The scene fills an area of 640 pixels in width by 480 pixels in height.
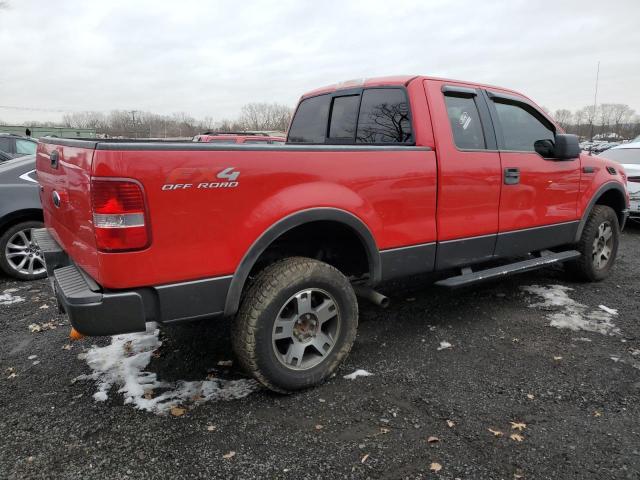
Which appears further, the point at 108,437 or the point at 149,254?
the point at 108,437

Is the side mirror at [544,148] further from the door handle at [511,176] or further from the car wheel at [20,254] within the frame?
the car wheel at [20,254]

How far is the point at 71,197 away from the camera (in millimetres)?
2596

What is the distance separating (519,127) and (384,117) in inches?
55.5

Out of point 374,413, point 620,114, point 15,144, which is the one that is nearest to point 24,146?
point 15,144

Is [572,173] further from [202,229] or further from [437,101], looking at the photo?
[202,229]

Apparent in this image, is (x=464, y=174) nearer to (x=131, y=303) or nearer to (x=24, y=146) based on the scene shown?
(x=131, y=303)

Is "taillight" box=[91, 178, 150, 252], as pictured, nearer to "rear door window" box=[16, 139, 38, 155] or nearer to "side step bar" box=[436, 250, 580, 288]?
"side step bar" box=[436, 250, 580, 288]

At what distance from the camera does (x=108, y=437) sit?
2.58m

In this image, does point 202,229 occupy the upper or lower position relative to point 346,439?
upper

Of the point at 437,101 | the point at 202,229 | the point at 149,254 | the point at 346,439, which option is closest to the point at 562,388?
the point at 346,439

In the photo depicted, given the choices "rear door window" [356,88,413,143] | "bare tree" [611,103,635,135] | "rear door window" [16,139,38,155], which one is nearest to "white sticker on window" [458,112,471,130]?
"rear door window" [356,88,413,143]

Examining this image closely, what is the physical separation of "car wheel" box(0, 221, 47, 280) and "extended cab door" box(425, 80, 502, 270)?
439cm

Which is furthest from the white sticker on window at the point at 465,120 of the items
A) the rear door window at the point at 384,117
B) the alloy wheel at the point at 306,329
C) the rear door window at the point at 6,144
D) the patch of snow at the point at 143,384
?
the rear door window at the point at 6,144

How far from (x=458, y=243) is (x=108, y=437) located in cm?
273
